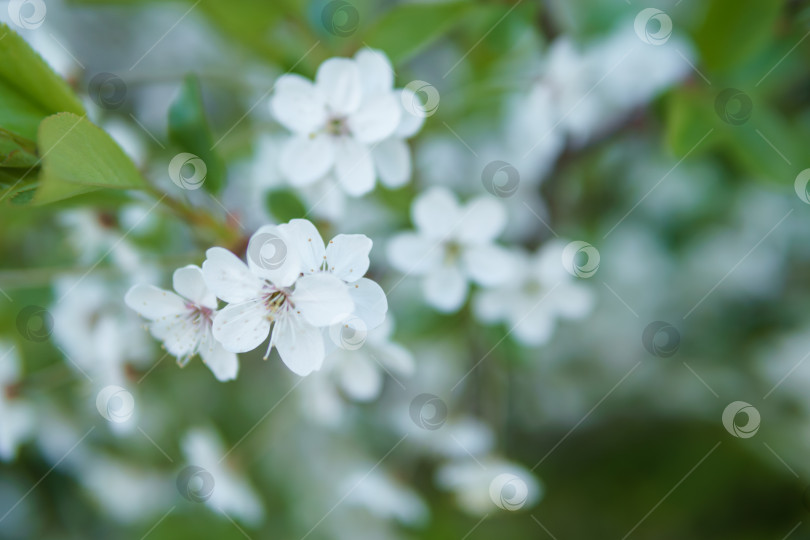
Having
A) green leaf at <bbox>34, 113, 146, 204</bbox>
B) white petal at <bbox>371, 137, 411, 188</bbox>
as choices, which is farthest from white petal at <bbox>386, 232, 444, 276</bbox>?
green leaf at <bbox>34, 113, 146, 204</bbox>

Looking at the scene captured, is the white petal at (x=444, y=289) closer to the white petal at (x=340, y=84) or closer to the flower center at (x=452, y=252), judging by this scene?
the flower center at (x=452, y=252)

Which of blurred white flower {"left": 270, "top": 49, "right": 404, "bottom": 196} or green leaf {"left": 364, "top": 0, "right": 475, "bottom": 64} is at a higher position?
green leaf {"left": 364, "top": 0, "right": 475, "bottom": 64}

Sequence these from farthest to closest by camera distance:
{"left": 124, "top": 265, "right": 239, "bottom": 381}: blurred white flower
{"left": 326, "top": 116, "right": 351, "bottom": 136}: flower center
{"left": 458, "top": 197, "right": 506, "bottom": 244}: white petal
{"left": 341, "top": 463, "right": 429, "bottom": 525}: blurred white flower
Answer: {"left": 341, "top": 463, "right": 429, "bottom": 525}: blurred white flower → {"left": 458, "top": 197, "right": 506, "bottom": 244}: white petal → {"left": 326, "top": 116, "right": 351, "bottom": 136}: flower center → {"left": 124, "top": 265, "right": 239, "bottom": 381}: blurred white flower

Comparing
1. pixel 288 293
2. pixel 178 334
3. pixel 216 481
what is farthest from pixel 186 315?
pixel 216 481

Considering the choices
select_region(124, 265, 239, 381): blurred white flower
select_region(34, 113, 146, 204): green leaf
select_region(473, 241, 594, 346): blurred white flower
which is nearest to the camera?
select_region(34, 113, 146, 204): green leaf

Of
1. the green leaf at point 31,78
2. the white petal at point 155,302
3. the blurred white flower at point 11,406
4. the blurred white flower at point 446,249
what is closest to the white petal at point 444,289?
the blurred white flower at point 446,249

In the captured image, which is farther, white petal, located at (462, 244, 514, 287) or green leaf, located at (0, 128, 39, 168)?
white petal, located at (462, 244, 514, 287)

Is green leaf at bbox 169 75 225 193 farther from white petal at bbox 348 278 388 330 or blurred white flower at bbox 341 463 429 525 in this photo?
blurred white flower at bbox 341 463 429 525

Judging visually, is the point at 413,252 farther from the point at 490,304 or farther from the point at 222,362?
the point at 222,362
